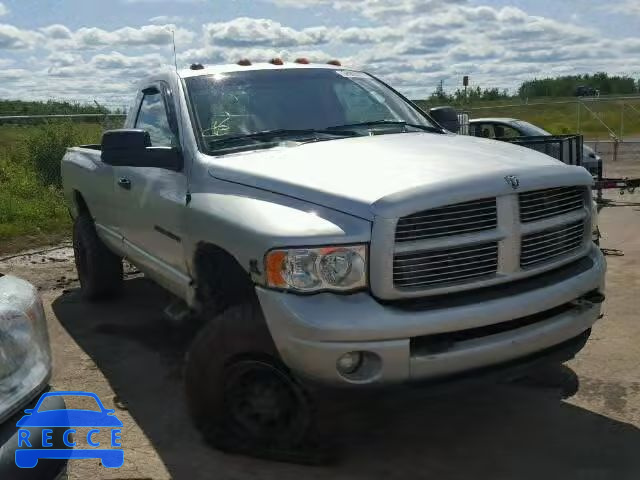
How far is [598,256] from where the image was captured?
3791 millimetres

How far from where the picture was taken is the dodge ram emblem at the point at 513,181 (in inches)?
128

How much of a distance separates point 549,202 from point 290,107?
175 centimetres

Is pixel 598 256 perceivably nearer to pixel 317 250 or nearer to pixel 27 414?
pixel 317 250

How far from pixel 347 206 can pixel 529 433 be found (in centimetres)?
156

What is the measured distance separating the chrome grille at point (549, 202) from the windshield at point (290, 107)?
1.24m

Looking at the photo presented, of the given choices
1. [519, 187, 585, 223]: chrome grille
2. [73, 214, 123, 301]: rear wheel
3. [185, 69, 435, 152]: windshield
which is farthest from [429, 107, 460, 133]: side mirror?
[73, 214, 123, 301]: rear wheel

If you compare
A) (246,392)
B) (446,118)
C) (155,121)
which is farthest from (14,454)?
(446,118)

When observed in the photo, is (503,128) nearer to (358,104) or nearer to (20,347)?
(358,104)

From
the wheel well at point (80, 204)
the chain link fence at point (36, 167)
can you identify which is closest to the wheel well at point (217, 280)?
the wheel well at point (80, 204)

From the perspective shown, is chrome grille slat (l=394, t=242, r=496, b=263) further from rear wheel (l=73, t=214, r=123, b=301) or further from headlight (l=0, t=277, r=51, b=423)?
rear wheel (l=73, t=214, r=123, b=301)

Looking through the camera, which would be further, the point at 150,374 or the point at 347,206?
the point at 150,374

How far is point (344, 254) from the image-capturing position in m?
3.02

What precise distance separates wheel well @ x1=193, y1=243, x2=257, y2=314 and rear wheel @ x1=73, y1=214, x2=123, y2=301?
2.54 m

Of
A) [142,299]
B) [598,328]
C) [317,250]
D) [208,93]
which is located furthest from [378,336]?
[142,299]
